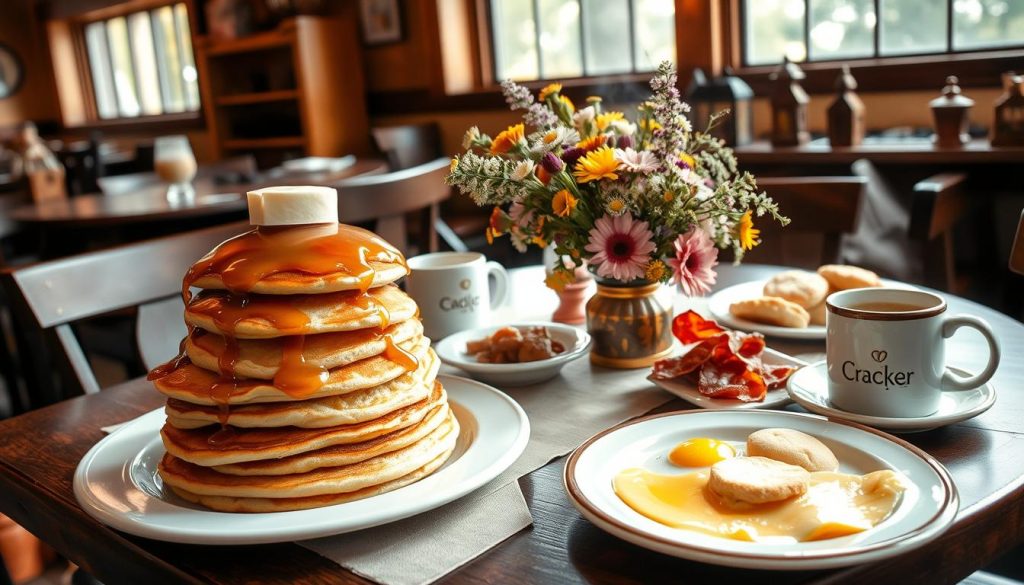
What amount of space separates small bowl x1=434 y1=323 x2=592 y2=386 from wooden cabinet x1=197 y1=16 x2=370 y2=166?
4.31 meters

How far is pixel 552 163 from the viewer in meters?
1.02

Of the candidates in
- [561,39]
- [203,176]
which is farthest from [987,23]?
[203,176]

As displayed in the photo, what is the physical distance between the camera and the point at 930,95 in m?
3.17

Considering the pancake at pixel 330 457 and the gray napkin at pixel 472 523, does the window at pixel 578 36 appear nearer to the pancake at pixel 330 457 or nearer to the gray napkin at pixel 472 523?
the gray napkin at pixel 472 523

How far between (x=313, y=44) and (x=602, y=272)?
15.0ft

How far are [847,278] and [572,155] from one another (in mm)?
480

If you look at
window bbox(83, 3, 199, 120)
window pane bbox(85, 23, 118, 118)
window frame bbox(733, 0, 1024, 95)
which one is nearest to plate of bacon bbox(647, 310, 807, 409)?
window frame bbox(733, 0, 1024, 95)

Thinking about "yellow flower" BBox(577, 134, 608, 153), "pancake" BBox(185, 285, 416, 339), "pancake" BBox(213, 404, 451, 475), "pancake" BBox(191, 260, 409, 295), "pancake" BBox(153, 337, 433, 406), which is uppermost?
"yellow flower" BBox(577, 134, 608, 153)

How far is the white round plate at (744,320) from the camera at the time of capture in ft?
3.72

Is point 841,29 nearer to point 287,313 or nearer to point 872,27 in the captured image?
point 872,27

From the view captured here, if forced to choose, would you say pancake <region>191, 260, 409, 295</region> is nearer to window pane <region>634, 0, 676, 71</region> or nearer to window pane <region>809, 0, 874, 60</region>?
window pane <region>809, 0, 874, 60</region>

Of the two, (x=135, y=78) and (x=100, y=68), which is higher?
(x=100, y=68)

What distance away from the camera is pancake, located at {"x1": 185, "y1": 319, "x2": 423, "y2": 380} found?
0.71 meters

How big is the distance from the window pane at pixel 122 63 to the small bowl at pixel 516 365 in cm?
784
